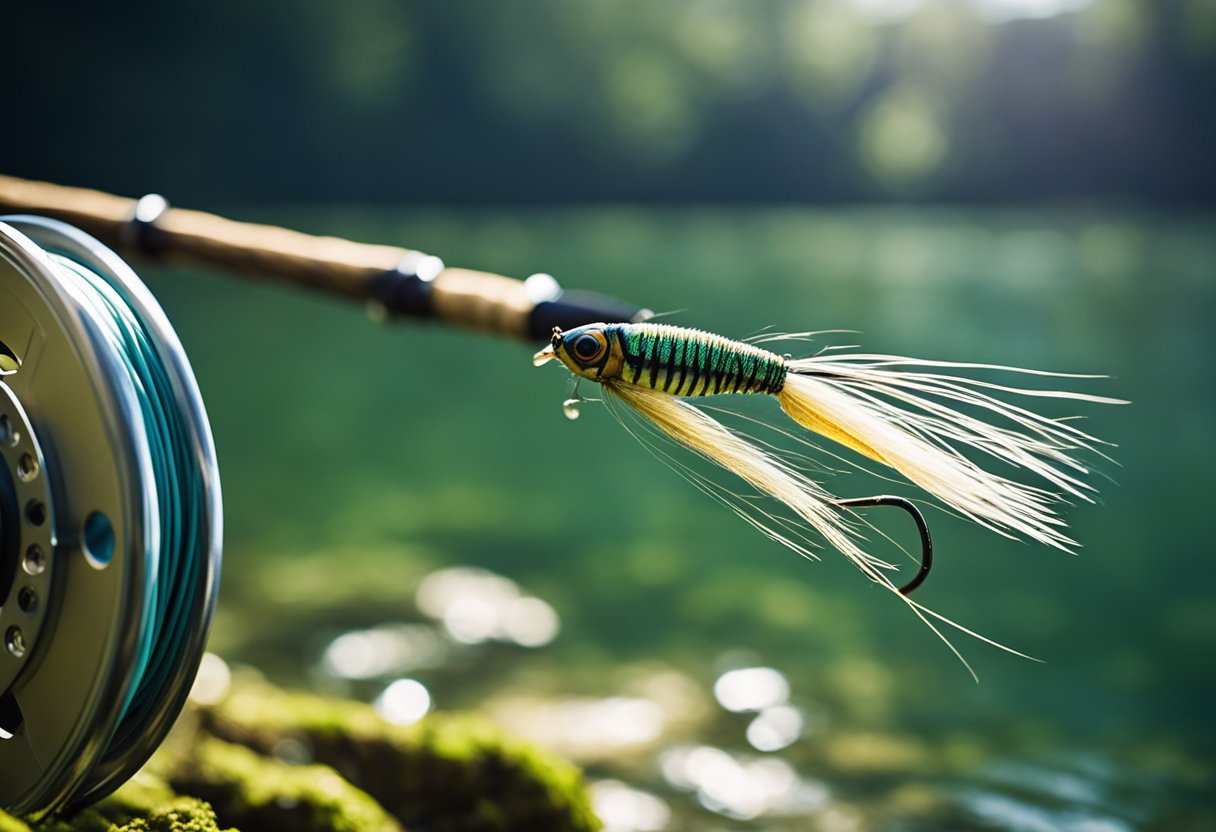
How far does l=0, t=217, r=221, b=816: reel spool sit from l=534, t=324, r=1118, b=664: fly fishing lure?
472mm

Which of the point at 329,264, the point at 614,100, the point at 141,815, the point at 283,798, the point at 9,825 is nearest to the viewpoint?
the point at 9,825

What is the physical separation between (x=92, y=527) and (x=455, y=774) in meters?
1.26

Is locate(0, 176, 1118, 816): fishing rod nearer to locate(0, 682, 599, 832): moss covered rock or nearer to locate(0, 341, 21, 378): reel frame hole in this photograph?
locate(0, 341, 21, 378): reel frame hole

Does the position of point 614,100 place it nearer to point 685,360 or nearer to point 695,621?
point 695,621

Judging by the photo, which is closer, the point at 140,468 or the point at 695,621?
the point at 140,468

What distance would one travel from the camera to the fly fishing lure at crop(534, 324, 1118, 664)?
132 cm

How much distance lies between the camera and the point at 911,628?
19.5 ft

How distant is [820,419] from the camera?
1397mm

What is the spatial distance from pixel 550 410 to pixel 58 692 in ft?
33.4

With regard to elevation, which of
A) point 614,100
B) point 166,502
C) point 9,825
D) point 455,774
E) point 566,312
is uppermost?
point 614,100

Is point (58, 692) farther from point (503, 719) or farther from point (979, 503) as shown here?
Answer: point (503, 719)

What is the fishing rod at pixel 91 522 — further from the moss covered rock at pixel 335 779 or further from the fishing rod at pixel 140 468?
the moss covered rock at pixel 335 779

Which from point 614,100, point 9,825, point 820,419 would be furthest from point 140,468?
point 614,100

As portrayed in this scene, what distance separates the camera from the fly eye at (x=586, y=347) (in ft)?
4.32
